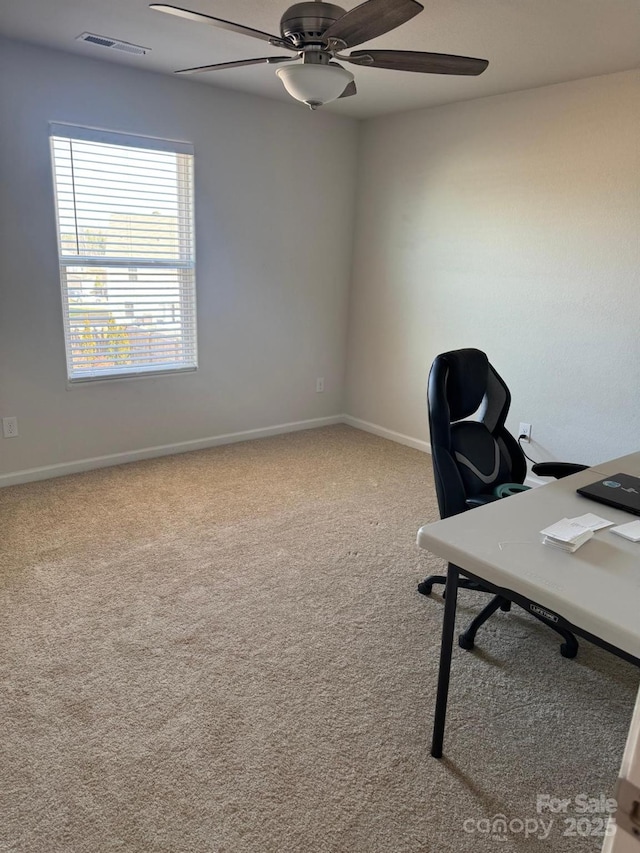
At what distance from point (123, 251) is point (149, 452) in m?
1.41

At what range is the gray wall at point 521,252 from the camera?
11.0 ft

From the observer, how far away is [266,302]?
4.60 meters

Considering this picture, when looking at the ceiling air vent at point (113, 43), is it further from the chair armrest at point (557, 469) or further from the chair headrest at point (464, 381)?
the chair armrest at point (557, 469)

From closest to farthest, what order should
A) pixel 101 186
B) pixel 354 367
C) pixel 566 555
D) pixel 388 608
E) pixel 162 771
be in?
1. pixel 566 555
2. pixel 162 771
3. pixel 388 608
4. pixel 101 186
5. pixel 354 367

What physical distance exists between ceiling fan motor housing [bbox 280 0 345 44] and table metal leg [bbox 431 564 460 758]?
1719 millimetres

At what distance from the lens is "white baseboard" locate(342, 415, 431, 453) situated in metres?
4.70

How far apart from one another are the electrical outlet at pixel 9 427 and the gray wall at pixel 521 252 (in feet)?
9.19

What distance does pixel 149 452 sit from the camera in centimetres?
428

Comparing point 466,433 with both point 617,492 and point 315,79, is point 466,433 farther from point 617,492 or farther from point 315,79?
point 315,79

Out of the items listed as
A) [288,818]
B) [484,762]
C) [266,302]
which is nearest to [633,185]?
[266,302]

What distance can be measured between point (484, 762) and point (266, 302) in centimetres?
357

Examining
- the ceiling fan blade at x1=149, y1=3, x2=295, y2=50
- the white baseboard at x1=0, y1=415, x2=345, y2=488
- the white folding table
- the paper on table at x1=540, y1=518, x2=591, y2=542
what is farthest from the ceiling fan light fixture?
the white baseboard at x1=0, y1=415, x2=345, y2=488

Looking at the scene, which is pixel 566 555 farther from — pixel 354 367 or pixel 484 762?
pixel 354 367

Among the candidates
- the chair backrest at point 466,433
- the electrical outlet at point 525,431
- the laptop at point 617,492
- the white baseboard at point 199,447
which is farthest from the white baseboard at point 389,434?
the laptop at point 617,492
